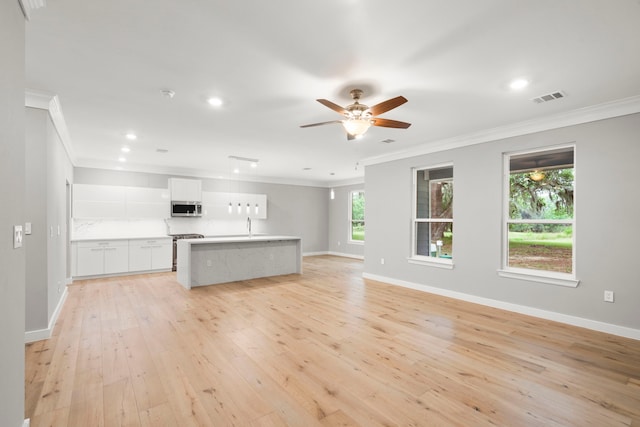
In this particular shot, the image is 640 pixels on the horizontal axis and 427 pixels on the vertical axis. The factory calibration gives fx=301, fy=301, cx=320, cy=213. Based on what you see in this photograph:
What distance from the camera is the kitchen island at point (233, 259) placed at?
5648 mm

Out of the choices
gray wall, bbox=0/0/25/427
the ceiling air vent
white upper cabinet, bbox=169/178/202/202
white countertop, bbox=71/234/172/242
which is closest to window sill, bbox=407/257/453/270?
the ceiling air vent

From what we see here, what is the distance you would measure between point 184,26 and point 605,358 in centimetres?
460

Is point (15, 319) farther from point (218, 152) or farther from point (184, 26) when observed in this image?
point (218, 152)

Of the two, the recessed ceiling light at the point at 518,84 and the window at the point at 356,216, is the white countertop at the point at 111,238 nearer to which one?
the window at the point at 356,216

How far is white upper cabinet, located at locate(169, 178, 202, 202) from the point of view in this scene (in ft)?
24.6

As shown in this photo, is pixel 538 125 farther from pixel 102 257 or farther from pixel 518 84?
pixel 102 257

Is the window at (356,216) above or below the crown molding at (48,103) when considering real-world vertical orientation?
below

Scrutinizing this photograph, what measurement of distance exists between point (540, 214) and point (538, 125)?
121 cm

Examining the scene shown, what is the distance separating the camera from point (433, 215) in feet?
18.4

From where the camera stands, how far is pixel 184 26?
83.0 inches

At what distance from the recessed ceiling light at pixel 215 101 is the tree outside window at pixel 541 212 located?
410 cm

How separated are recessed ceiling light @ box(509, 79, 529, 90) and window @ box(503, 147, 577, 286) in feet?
5.32

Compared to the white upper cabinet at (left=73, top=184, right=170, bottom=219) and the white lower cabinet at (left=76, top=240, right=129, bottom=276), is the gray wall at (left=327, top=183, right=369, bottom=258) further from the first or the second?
the white lower cabinet at (left=76, top=240, right=129, bottom=276)

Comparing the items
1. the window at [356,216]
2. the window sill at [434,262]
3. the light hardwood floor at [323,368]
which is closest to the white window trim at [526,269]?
the light hardwood floor at [323,368]
